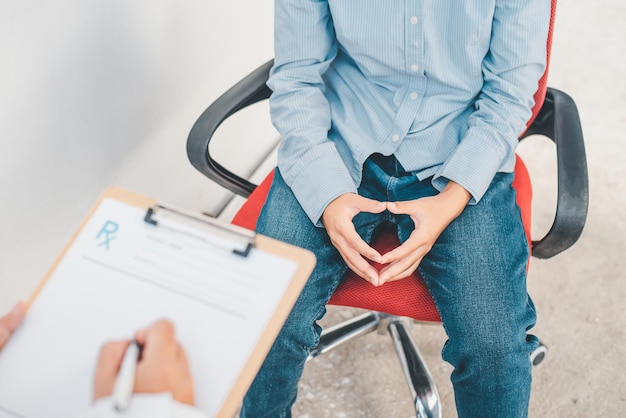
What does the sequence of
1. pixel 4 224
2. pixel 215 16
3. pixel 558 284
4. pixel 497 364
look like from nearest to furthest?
pixel 497 364 < pixel 4 224 < pixel 215 16 < pixel 558 284

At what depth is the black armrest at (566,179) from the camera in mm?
950

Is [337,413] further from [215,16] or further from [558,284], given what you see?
[215,16]

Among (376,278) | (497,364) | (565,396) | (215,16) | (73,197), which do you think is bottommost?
(565,396)

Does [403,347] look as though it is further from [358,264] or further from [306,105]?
[306,105]

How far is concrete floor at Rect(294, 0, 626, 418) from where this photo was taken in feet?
4.60

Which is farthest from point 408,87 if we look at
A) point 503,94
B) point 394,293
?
point 394,293

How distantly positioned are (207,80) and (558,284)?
105 cm

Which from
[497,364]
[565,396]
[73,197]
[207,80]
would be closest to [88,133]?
[73,197]

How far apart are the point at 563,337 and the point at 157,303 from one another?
1.21 m

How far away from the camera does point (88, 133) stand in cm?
115

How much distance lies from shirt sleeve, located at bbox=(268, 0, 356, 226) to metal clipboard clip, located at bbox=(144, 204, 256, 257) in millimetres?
380

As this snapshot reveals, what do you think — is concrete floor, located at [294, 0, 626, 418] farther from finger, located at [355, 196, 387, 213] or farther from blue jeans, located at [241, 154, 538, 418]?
finger, located at [355, 196, 387, 213]

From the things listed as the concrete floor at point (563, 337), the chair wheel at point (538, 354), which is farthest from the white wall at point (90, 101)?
the chair wheel at point (538, 354)

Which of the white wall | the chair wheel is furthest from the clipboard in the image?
the chair wheel
